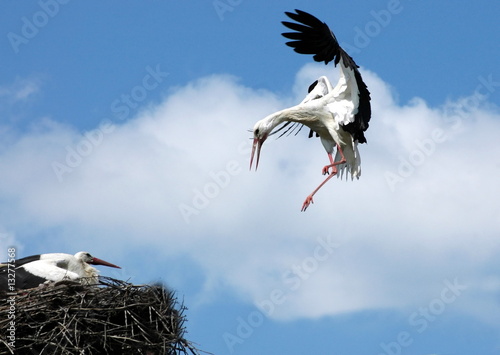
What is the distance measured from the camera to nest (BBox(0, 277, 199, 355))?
6.51m

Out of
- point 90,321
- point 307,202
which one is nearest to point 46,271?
point 90,321

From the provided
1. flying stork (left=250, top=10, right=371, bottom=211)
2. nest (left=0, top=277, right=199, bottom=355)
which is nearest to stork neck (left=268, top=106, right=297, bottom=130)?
flying stork (left=250, top=10, right=371, bottom=211)

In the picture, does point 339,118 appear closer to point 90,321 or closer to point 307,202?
point 307,202

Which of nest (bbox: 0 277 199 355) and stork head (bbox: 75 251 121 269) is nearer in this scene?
nest (bbox: 0 277 199 355)

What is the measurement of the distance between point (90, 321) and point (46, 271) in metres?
0.74

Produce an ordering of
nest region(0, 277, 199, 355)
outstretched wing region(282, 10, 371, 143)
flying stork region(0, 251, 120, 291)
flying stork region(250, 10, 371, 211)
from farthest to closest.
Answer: flying stork region(250, 10, 371, 211) < outstretched wing region(282, 10, 371, 143) < flying stork region(0, 251, 120, 291) < nest region(0, 277, 199, 355)

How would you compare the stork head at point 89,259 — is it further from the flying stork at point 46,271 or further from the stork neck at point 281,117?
the stork neck at point 281,117

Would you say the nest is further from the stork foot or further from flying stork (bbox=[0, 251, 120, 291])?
the stork foot

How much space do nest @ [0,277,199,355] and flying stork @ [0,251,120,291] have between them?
0.23m

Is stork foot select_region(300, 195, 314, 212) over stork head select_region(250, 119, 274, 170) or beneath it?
beneath

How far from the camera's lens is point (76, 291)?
677 centimetres

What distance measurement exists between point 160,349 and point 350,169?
11.3 feet

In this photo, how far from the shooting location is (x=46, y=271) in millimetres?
7184

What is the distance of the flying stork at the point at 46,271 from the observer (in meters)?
7.11
